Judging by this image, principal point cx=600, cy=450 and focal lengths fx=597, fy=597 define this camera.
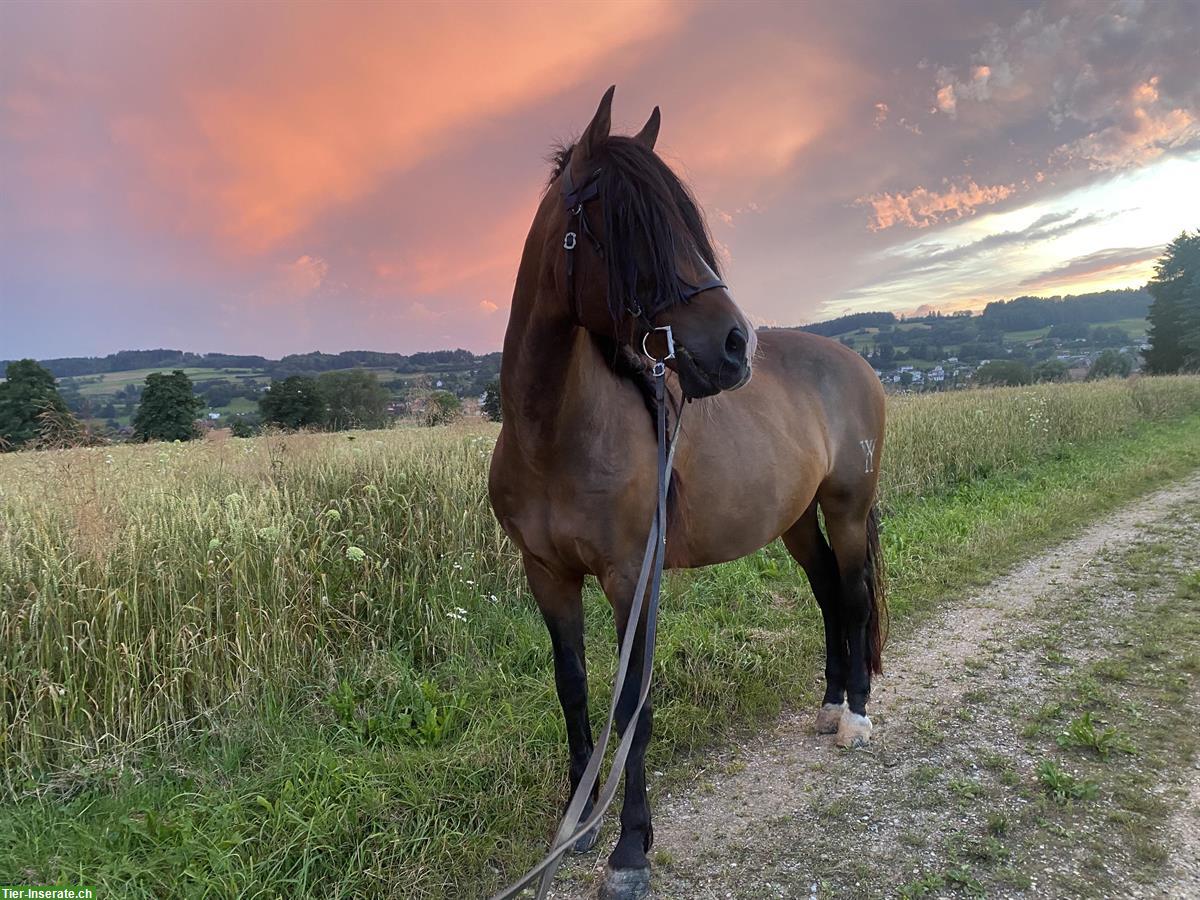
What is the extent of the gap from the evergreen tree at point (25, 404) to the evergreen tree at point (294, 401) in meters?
3.53

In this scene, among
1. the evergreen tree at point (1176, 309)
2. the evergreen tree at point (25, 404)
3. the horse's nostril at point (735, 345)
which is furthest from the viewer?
the evergreen tree at point (1176, 309)

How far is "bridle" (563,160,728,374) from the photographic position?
1836 millimetres

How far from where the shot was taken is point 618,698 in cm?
205

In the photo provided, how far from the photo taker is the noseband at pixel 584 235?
72.4 inches

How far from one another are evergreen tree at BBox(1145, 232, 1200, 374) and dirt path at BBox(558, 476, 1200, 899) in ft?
154

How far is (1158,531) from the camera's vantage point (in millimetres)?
6398

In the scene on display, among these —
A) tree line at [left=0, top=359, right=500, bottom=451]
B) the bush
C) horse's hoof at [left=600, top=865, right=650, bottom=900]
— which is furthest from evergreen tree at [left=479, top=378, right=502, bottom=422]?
horse's hoof at [left=600, top=865, right=650, bottom=900]

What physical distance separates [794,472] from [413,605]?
2710 mm

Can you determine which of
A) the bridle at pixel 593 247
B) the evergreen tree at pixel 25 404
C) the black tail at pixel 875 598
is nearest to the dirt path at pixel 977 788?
the black tail at pixel 875 598

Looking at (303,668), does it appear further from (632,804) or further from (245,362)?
(245,362)

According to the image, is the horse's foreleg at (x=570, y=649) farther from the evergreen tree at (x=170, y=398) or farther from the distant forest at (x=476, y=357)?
the evergreen tree at (x=170, y=398)

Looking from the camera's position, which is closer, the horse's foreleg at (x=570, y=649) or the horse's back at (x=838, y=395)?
the horse's foreleg at (x=570, y=649)

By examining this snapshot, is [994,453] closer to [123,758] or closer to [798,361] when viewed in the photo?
[798,361]

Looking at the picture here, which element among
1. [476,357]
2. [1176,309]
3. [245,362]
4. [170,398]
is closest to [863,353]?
[476,357]
